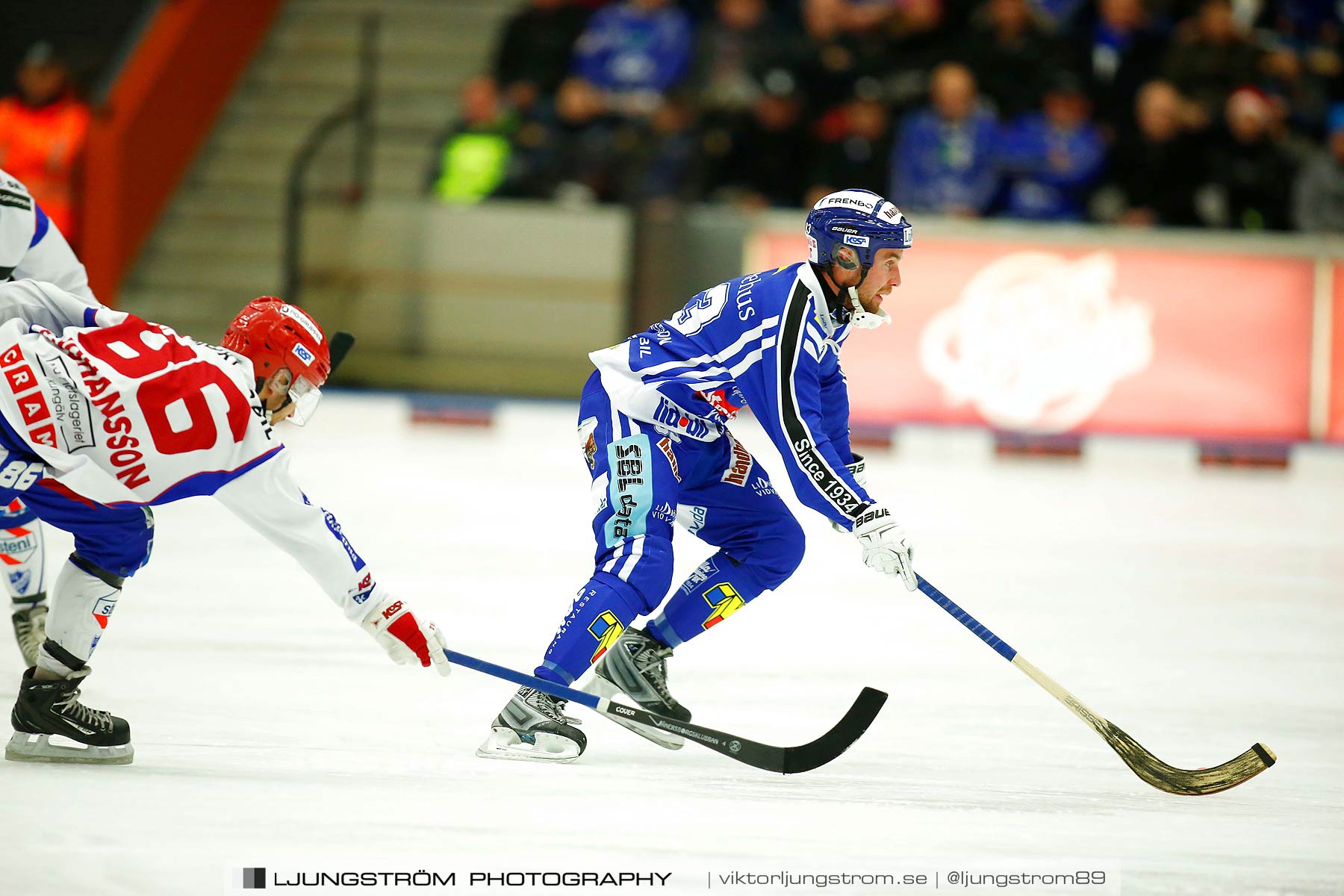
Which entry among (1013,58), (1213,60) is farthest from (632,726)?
(1213,60)

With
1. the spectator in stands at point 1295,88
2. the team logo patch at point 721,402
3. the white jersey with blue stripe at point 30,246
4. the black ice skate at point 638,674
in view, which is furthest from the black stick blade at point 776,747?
the spectator in stands at point 1295,88

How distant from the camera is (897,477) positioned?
30.5 feet

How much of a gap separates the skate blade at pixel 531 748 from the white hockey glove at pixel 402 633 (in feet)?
0.87

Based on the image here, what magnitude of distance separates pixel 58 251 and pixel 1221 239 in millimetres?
8235

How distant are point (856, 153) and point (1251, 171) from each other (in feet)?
8.69

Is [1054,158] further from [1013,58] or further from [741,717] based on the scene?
[741,717]

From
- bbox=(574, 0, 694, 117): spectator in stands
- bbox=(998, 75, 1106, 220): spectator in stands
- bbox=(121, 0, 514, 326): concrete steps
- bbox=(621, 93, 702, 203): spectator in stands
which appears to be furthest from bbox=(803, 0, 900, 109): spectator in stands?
bbox=(121, 0, 514, 326): concrete steps

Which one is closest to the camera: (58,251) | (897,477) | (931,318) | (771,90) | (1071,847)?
(1071,847)

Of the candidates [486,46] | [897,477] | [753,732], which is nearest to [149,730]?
[753,732]

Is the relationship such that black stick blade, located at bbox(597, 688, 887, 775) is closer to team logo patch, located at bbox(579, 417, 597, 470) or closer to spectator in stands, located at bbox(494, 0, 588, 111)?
team logo patch, located at bbox(579, 417, 597, 470)

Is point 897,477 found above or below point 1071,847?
below

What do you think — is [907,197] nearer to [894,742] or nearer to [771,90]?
[771,90]

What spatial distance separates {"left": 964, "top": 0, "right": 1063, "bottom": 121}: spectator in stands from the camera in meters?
11.5

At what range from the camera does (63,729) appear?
356 centimetres
